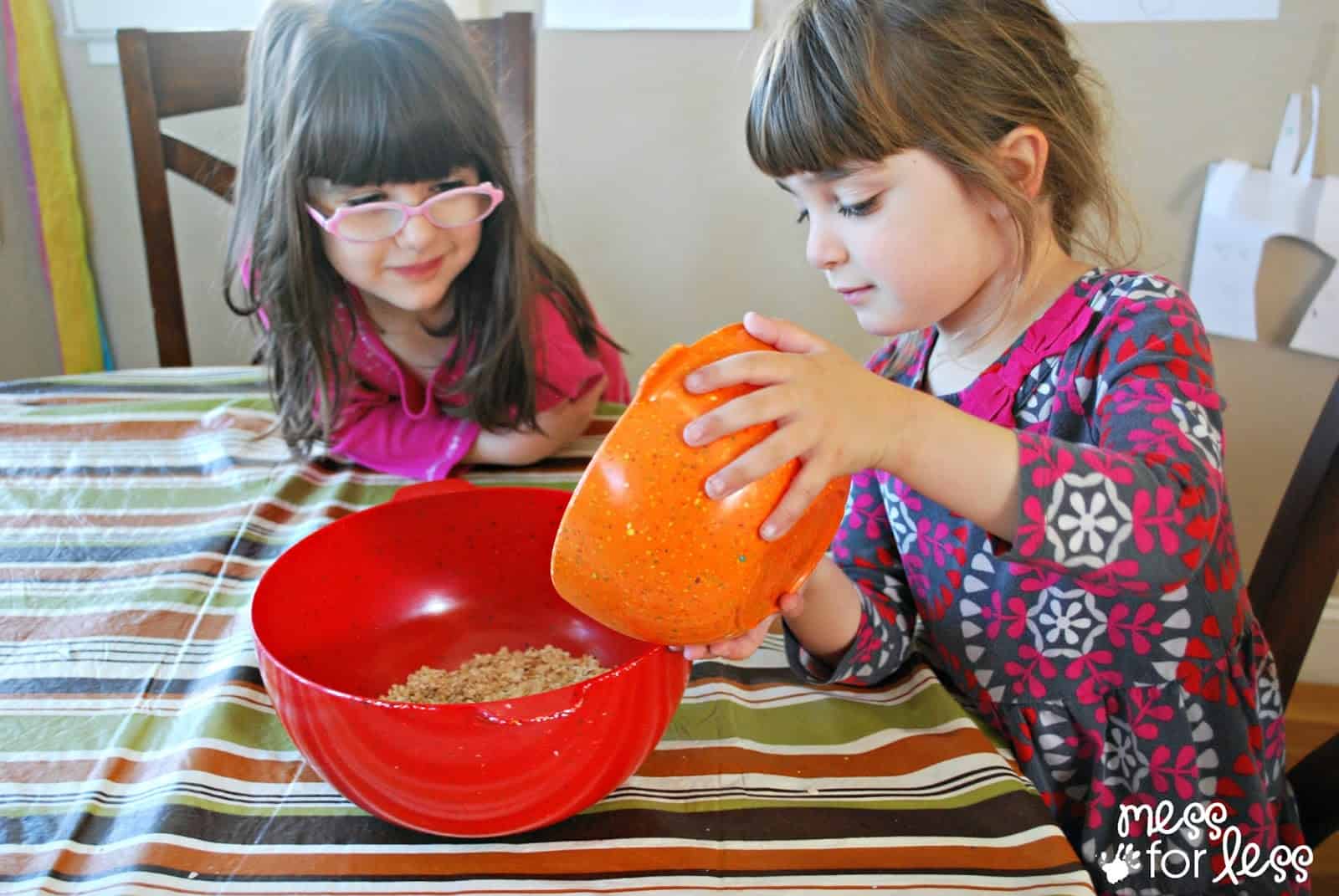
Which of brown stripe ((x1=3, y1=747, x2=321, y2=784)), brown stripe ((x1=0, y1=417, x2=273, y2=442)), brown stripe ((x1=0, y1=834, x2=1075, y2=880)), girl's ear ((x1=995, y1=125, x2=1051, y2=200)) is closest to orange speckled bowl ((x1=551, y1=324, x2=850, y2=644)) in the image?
A: brown stripe ((x1=0, y1=834, x2=1075, y2=880))

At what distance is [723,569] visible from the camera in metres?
0.46

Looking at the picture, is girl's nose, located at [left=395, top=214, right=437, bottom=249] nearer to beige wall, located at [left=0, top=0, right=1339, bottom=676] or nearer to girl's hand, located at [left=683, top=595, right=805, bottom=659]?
girl's hand, located at [left=683, top=595, right=805, bottom=659]

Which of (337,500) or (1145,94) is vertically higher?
(1145,94)

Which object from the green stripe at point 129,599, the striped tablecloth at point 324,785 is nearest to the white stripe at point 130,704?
the striped tablecloth at point 324,785

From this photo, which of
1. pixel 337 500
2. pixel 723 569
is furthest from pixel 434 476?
pixel 723 569

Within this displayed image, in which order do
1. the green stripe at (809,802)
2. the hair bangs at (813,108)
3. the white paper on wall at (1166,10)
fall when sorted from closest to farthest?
the green stripe at (809,802)
the hair bangs at (813,108)
the white paper on wall at (1166,10)

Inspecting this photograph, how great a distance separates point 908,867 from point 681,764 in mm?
144

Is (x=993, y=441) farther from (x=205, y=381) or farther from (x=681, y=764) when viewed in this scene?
(x=205, y=381)

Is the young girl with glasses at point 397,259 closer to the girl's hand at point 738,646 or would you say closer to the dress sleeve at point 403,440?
the dress sleeve at point 403,440

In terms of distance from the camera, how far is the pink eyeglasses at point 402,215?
36.4 inches

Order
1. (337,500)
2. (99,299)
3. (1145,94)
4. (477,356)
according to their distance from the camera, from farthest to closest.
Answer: (99,299)
(1145,94)
(477,356)
(337,500)

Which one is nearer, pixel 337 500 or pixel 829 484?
pixel 829 484

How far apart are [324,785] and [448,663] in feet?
0.52

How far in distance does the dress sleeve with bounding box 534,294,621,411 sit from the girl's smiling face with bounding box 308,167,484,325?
0.43 feet
